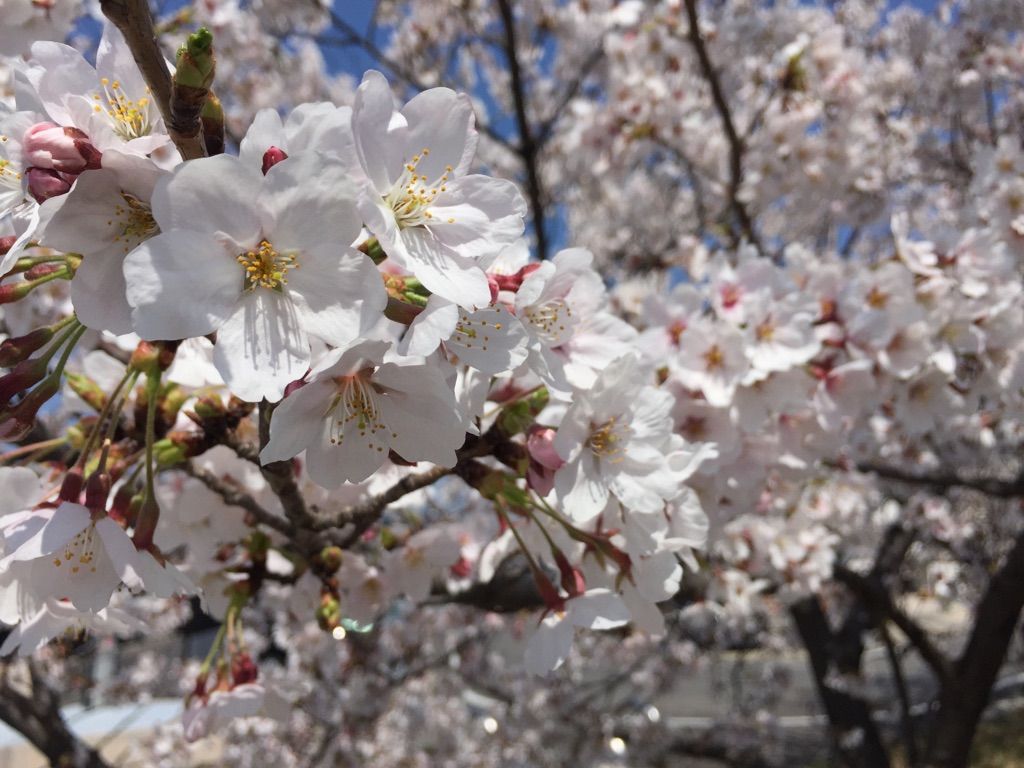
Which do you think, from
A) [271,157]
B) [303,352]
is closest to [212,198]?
[271,157]

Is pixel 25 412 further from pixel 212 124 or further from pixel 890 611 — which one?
pixel 890 611

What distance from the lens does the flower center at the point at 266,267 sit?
0.81m

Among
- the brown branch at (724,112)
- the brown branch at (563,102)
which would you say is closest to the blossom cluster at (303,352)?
the brown branch at (724,112)

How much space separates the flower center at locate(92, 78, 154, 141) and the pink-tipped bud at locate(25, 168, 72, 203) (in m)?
0.17

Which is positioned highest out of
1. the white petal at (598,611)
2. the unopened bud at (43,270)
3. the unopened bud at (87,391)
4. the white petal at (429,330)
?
the unopened bud at (43,270)

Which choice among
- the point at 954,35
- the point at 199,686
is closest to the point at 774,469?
the point at 199,686

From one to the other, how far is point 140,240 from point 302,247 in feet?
0.63

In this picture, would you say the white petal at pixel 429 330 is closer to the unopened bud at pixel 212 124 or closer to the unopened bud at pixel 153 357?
the unopened bud at pixel 212 124

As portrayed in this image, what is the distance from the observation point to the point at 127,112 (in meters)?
0.93

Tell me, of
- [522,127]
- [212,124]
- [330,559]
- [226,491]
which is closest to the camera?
[212,124]

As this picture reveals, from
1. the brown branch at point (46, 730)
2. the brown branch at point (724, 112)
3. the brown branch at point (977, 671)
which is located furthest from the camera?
the brown branch at point (977, 671)

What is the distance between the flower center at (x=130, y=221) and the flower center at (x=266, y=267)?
0.12 m

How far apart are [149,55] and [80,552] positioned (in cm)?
68

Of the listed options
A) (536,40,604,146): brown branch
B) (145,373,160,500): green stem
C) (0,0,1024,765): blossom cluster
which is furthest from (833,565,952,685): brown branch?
(145,373,160,500): green stem
